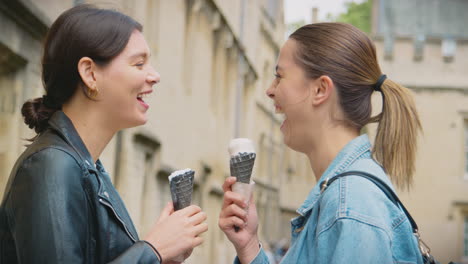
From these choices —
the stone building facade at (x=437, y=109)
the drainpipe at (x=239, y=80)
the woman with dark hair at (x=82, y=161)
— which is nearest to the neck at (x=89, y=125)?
the woman with dark hair at (x=82, y=161)

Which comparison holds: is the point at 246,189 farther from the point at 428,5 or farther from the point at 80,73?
the point at 428,5

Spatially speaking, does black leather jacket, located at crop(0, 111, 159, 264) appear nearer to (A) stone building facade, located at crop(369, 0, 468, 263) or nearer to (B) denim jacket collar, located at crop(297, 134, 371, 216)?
(B) denim jacket collar, located at crop(297, 134, 371, 216)

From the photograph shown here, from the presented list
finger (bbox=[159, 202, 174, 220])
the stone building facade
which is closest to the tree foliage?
the stone building facade

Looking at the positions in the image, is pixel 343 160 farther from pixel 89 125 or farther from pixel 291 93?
pixel 89 125

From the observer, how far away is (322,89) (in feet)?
9.39

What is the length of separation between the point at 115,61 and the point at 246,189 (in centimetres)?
67

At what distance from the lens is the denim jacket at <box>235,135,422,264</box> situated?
2377 millimetres

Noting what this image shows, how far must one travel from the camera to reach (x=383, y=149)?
9.12ft

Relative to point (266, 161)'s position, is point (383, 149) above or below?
above

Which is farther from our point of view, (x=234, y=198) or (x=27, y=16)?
(x=27, y=16)

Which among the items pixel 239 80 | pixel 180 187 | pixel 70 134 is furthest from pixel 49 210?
pixel 239 80

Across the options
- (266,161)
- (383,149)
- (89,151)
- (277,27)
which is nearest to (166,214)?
(89,151)

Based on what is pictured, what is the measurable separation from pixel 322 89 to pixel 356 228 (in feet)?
2.10

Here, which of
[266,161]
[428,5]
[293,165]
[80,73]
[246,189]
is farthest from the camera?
[428,5]
